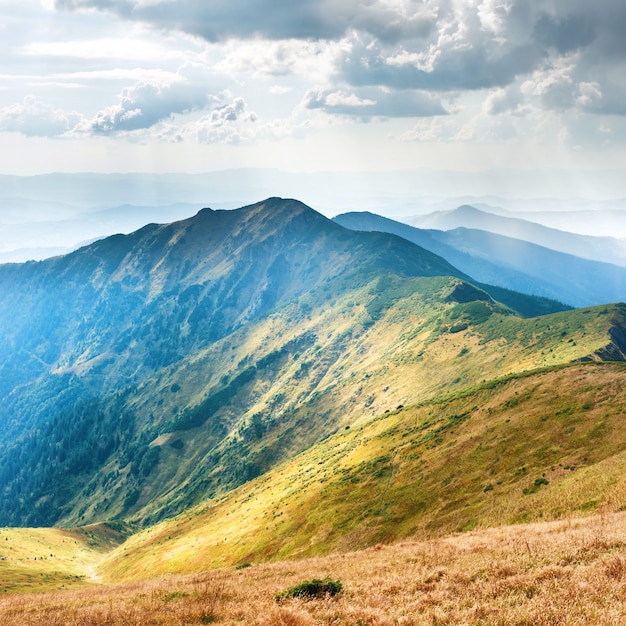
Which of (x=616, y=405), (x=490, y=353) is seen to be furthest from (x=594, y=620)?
(x=490, y=353)

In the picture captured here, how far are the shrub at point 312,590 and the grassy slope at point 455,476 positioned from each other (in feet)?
79.6

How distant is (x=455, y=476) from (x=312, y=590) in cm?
4007

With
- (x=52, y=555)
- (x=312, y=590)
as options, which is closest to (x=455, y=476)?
(x=312, y=590)

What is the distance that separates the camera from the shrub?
21.5 meters

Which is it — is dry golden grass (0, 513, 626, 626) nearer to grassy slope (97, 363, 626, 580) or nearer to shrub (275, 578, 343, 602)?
shrub (275, 578, 343, 602)

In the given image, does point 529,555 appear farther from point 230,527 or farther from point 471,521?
point 230,527

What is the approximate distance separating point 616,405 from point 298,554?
43.0 meters

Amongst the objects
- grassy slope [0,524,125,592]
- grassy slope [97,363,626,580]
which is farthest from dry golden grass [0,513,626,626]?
grassy slope [0,524,125,592]

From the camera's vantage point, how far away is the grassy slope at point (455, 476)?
44.8 metres

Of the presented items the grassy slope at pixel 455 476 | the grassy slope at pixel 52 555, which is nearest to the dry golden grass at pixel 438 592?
the grassy slope at pixel 455 476

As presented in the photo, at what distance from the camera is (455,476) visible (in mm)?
57250

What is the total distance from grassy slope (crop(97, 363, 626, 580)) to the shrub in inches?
955

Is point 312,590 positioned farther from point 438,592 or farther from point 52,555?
point 52,555

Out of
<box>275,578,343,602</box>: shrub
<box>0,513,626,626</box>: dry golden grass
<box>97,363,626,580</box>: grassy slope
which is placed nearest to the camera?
<box>0,513,626,626</box>: dry golden grass
